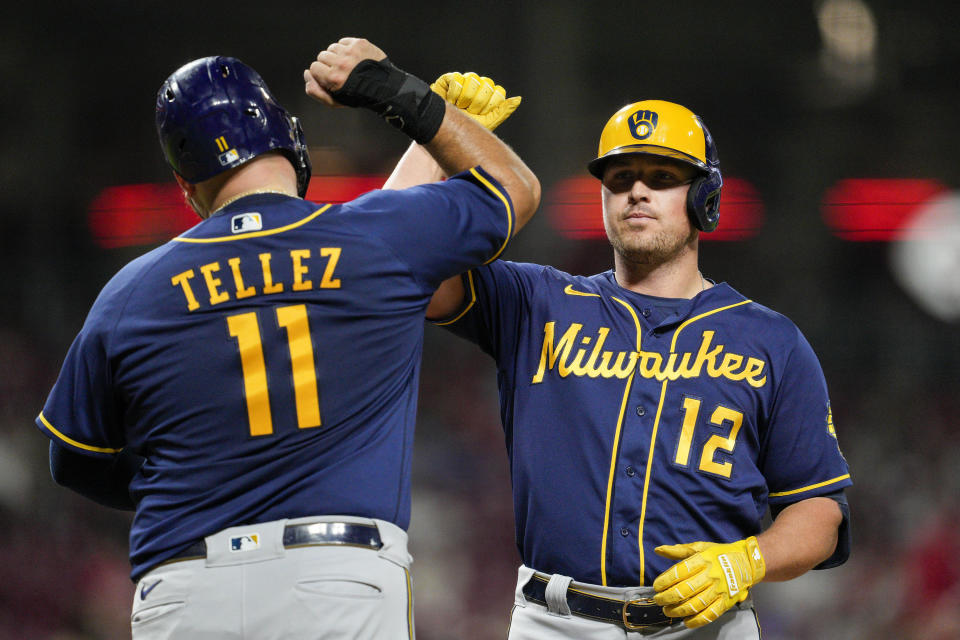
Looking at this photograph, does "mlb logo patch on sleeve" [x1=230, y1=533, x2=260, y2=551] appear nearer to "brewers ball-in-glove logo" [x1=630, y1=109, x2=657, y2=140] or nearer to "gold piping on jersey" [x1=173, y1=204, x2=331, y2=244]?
"gold piping on jersey" [x1=173, y1=204, x2=331, y2=244]

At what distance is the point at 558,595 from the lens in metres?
2.78

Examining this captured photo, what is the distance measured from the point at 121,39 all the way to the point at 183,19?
30.2 inches

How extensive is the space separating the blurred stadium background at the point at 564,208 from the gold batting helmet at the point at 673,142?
559 centimetres

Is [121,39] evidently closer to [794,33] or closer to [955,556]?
[794,33]

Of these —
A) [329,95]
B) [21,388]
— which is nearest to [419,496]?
[21,388]

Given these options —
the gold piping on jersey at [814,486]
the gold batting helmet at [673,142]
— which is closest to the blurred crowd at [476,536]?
the gold piping on jersey at [814,486]

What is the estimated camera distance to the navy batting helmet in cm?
231

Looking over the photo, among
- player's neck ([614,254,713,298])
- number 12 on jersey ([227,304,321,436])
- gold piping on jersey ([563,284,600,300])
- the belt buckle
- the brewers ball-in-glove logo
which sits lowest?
the belt buckle

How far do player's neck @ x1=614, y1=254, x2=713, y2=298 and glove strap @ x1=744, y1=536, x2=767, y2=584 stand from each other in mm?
782

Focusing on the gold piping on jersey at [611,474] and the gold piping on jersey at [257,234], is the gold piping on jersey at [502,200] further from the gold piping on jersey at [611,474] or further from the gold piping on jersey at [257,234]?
the gold piping on jersey at [611,474]

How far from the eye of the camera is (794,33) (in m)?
13.2

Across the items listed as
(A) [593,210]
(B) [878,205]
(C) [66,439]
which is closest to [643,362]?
(C) [66,439]

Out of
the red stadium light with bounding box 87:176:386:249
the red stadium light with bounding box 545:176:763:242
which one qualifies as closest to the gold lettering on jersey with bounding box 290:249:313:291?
the red stadium light with bounding box 87:176:386:249

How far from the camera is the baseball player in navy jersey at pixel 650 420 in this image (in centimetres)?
278
